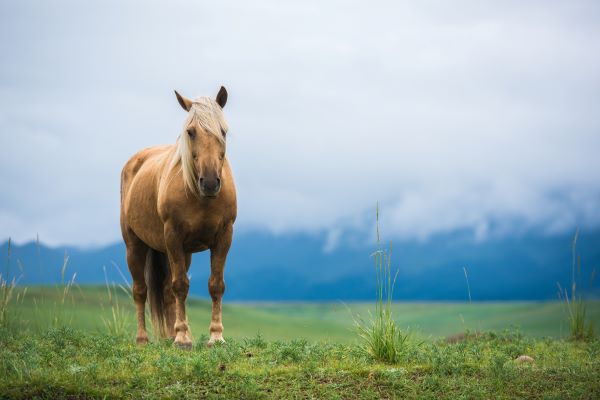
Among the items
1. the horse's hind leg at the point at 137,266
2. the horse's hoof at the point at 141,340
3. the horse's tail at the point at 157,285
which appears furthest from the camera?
the horse's hind leg at the point at 137,266

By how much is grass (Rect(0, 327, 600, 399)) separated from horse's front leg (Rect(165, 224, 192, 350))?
352 millimetres

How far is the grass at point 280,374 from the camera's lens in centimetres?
695

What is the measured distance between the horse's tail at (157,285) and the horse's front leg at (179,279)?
1484 millimetres

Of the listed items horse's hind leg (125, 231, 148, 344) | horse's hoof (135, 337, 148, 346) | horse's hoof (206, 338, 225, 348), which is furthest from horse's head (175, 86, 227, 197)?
horse's hoof (135, 337, 148, 346)

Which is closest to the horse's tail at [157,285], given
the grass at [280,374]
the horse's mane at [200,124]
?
the grass at [280,374]

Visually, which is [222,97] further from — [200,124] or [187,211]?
[187,211]

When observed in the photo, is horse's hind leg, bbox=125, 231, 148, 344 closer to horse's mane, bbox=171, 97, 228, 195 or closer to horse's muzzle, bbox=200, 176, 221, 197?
horse's mane, bbox=171, 97, 228, 195

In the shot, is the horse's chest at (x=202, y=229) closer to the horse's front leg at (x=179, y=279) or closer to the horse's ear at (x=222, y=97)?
the horse's front leg at (x=179, y=279)

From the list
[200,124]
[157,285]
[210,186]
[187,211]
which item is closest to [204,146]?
[200,124]

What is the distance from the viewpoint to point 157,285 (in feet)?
36.4

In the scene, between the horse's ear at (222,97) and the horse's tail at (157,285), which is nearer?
the horse's ear at (222,97)

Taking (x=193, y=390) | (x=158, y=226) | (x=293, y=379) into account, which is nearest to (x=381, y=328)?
(x=293, y=379)

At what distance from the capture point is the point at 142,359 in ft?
27.1

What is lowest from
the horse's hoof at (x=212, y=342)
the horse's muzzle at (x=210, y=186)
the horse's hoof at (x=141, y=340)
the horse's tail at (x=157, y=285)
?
the horse's hoof at (x=141, y=340)
